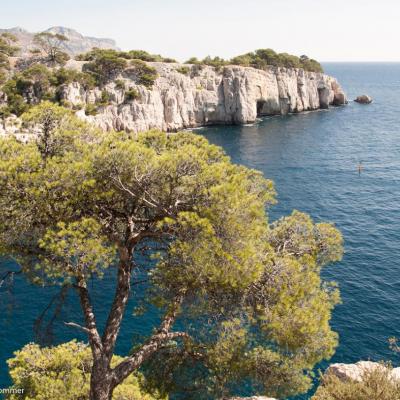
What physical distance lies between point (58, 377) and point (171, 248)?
A: 429 inches

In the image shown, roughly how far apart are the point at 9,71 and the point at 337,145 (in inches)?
3405

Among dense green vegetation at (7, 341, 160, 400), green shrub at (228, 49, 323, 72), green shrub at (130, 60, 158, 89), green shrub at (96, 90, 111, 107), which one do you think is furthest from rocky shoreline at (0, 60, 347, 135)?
dense green vegetation at (7, 341, 160, 400)

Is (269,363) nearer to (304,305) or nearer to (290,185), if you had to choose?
(304,305)

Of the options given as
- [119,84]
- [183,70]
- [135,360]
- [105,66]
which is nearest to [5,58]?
[105,66]

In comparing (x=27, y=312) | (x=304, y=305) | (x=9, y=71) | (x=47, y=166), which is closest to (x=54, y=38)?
(x=9, y=71)

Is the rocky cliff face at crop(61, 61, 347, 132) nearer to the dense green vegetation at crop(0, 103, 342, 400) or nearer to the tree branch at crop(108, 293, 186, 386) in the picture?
the dense green vegetation at crop(0, 103, 342, 400)

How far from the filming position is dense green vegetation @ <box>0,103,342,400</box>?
14516mm

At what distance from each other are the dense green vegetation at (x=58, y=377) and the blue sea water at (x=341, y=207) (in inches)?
136

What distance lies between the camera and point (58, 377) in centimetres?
1925

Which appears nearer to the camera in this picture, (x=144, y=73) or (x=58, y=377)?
(x=58, y=377)

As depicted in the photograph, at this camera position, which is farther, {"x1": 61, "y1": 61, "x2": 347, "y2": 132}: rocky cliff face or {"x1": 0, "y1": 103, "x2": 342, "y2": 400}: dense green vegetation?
{"x1": 61, "y1": 61, "x2": 347, "y2": 132}: rocky cliff face

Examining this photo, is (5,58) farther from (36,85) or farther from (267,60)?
(267,60)

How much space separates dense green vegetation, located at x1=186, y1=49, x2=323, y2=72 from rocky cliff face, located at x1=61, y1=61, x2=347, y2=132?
11.4 feet

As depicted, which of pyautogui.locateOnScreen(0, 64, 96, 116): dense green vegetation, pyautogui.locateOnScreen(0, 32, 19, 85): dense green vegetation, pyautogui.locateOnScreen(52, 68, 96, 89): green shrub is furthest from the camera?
pyautogui.locateOnScreen(52, 68, 96, 89): green shrub
